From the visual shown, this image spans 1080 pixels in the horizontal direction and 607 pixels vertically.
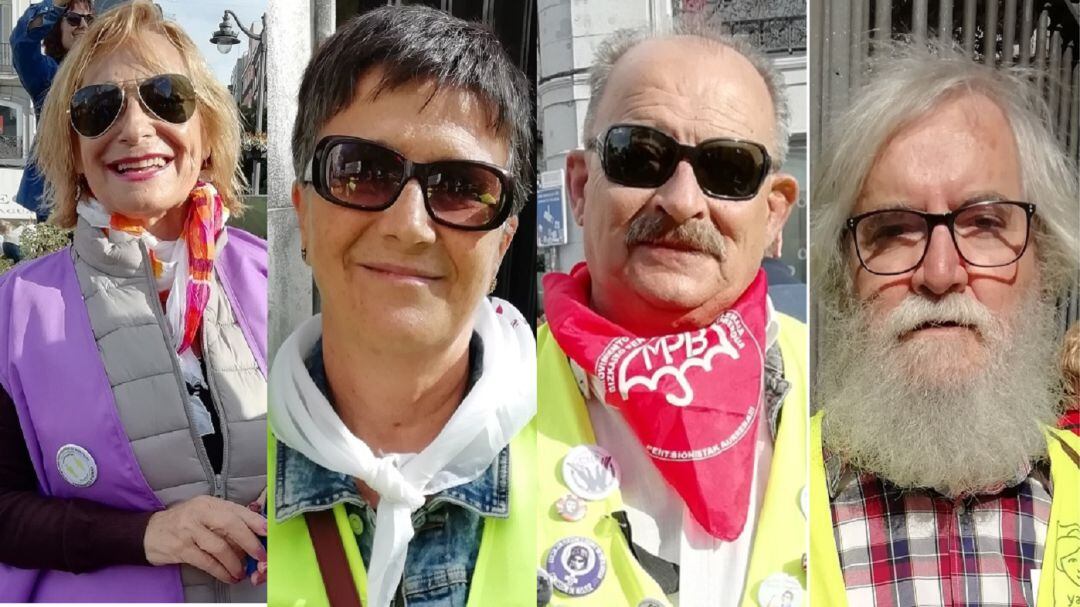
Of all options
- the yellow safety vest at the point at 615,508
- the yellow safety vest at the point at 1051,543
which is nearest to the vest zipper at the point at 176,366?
the yellow safety vest at the point at 615,508

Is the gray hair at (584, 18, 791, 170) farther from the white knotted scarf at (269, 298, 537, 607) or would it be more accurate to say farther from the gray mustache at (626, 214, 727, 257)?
the white knotted scarf at (269, 298, 537, 607)

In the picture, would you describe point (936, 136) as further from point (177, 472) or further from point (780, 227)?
point (177, 472)

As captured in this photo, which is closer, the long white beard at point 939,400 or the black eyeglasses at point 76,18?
the long white beard at point 939,400

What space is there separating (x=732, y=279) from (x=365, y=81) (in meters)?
1.29

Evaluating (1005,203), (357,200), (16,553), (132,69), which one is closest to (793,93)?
(1005,203)

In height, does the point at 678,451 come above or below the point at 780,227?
below

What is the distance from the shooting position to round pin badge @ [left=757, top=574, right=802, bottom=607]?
11.0 feet

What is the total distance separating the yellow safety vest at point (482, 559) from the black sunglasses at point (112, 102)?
1.23m

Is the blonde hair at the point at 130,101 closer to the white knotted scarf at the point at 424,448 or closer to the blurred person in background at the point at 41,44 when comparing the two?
the blurred person in background at the point at 41,44

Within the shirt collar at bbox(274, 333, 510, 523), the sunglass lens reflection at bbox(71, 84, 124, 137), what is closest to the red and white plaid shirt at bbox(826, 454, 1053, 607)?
the shirt collar at bbox(274, 333, 510, 523)

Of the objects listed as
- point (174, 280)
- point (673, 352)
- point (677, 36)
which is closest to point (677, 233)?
point (673, 352)

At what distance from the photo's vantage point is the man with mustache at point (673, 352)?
3.32 metres

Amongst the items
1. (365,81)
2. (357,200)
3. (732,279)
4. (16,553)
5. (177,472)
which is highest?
(365,81)

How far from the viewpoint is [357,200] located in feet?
10.9
